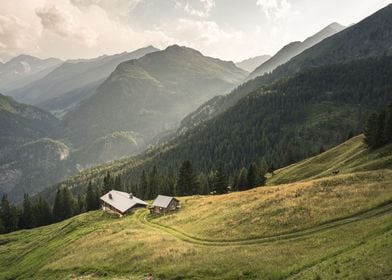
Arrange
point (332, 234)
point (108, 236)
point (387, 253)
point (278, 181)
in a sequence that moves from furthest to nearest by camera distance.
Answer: point (278, 181) < point (108, 236) < point (332, 234) < point (387, 253)

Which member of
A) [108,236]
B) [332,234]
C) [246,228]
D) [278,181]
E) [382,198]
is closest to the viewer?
[332,234]

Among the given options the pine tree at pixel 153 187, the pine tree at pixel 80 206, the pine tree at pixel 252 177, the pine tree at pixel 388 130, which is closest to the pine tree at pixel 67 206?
the pine tree at pixel 80 206

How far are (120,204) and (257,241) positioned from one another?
2727 inches

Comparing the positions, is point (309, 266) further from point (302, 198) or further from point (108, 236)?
point (108, 236)

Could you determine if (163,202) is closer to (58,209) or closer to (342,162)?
(342,162)

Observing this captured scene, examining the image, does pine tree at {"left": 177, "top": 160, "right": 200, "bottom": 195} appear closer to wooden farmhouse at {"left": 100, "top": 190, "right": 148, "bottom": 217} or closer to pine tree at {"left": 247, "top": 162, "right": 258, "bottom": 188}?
pine tree at {"left": 247, "top": 162, "right": 258, "bottom": 188}

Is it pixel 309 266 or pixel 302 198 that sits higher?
pixel 302 198

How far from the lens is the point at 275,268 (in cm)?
3653

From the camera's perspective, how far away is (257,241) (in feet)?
157

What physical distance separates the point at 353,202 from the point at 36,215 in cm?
13583

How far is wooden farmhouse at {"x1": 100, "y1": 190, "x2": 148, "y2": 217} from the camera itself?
106 metres

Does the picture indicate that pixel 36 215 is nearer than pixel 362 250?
No

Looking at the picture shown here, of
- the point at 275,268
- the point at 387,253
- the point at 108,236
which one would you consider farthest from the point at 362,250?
the point at 108,236

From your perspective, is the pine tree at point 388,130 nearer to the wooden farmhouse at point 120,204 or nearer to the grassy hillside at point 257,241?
the grassy hillside at point 257,241
